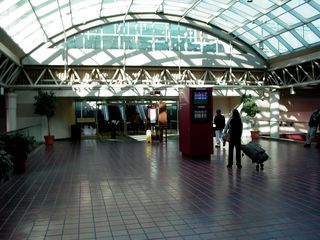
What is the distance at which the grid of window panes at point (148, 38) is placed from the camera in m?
22.6

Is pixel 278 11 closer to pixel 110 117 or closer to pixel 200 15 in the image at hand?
pixel 200 15

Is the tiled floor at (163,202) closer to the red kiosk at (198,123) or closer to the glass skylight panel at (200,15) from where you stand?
the red kiosk at (198,123)

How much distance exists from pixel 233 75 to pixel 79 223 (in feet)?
65.9

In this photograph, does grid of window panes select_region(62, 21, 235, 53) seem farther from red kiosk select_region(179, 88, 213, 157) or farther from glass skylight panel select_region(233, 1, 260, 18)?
red kiosk select_region(179, 88, 213, 157)

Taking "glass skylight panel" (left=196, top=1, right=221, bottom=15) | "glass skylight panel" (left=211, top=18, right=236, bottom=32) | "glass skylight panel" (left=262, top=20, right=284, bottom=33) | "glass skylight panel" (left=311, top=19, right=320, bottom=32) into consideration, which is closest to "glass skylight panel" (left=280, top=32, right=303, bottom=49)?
"glass skylight panel" (left=262, top=20, right=284, bottom=33)

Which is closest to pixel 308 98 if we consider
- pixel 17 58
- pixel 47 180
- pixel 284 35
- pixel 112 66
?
pixel 284 35

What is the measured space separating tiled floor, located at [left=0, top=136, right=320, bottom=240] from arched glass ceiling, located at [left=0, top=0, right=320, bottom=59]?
7.97m

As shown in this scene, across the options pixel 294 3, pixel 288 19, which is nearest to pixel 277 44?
pixel 288 19

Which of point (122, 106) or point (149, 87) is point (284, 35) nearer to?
point (149, 87)

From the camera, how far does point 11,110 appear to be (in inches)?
808

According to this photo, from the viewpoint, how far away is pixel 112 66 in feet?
73.1

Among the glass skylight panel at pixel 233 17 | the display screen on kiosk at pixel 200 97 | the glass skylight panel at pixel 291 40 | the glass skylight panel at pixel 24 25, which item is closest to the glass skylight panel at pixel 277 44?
the glass skylight panel at pixel 291 40

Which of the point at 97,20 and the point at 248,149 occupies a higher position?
the point at 97,20

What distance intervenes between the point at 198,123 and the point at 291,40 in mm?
11049
